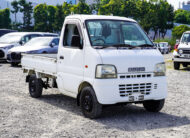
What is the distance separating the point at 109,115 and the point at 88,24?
188 centimetres

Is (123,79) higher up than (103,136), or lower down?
higher up

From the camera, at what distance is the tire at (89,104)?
22.2ft

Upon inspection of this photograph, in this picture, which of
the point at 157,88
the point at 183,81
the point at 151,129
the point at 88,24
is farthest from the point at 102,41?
the point at 183,81

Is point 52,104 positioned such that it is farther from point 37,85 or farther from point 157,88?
point 157,88

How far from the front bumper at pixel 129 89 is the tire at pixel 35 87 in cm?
300

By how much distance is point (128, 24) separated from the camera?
795cm

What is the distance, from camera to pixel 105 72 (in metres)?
6.66

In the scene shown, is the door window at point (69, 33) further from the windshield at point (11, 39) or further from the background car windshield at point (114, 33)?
the windshield at point (11, 39)

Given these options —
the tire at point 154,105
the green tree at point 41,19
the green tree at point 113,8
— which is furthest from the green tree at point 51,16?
the tire at point 154,105

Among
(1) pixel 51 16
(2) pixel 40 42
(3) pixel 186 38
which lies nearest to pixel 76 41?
(2) pixel 40 42

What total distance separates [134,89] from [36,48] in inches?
421

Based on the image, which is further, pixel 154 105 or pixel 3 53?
pixel 3 53

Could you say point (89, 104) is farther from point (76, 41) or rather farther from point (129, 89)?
point (76, 41)

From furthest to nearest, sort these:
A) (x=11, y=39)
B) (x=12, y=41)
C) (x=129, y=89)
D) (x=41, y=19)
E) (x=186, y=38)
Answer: (x=41, y=19) → (x=11, y=39) → (x=12, y=41) → (x=186, y=38) → (x=129, y=89)
